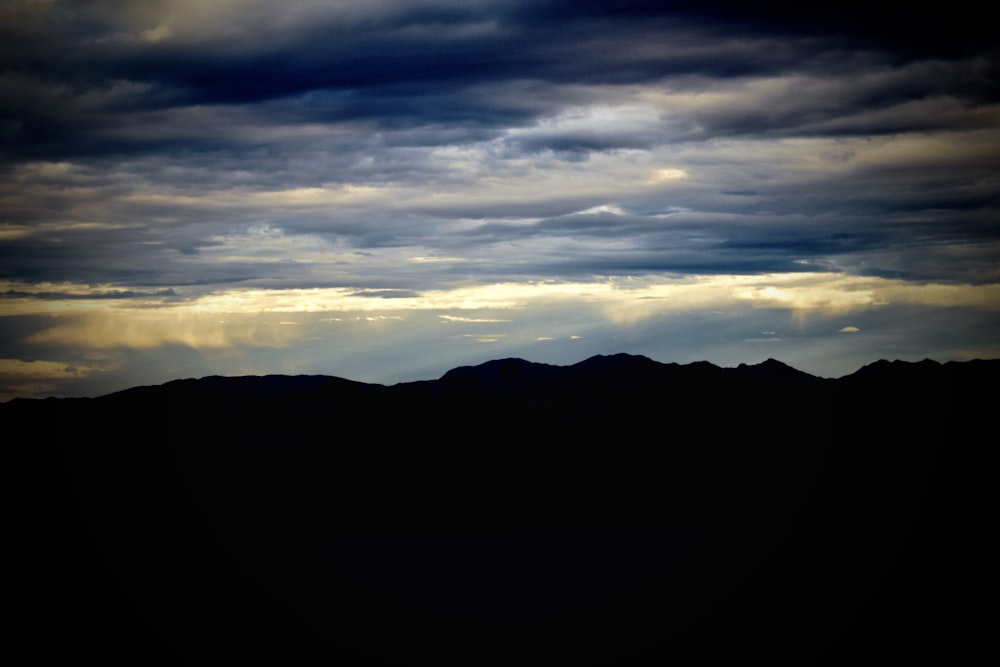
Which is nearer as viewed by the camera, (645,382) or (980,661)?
(980,661)

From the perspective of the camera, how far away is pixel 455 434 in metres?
180

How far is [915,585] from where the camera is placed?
120m

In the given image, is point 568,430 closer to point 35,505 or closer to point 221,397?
point 221,397

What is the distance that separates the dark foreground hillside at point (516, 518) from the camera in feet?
416

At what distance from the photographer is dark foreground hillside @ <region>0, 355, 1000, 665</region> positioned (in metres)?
127

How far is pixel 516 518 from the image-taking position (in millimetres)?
167000

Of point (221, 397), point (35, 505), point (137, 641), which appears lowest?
point (137, 641)

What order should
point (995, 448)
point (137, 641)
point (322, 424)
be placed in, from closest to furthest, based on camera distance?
point (137, 641), point (995, 448), point (322, 424)

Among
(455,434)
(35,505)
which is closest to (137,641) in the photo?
(35,505)

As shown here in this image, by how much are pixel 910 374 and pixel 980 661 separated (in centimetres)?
5891

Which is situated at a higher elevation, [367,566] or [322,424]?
[322,424]

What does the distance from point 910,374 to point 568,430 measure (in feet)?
193

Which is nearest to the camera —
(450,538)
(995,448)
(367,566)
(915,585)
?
(915,585)

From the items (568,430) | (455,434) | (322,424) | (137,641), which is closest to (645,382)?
(568,430)
